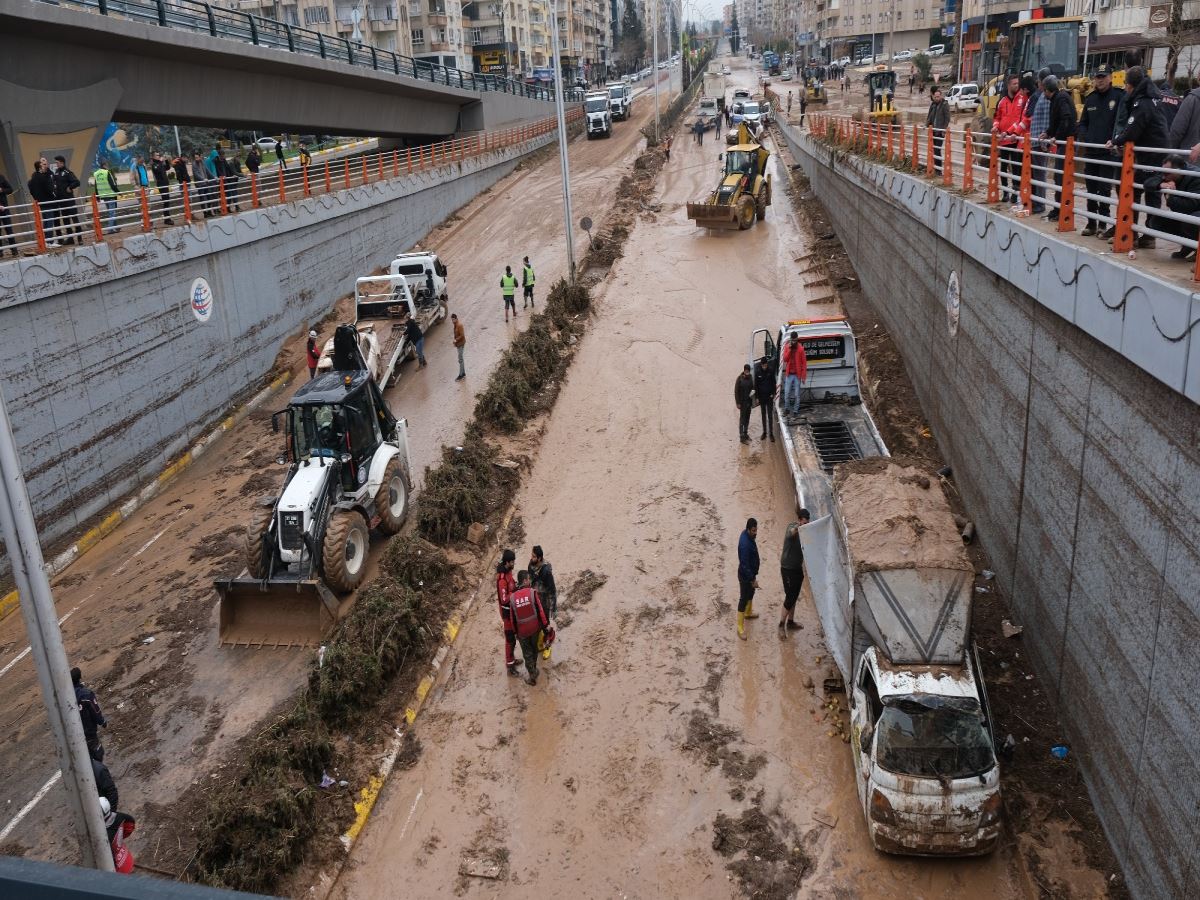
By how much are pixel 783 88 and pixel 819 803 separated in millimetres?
98791

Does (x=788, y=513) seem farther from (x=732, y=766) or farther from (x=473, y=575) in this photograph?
(x=732, y=766)

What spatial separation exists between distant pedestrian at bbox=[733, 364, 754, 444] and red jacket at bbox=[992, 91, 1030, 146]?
6043 millimetres

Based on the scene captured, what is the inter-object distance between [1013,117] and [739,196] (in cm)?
2046

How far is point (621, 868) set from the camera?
9320 mm

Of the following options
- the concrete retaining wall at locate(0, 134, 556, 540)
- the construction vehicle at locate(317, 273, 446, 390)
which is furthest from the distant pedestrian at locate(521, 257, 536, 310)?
the concrete retaining wall at locate(0, 134, 556, 540)

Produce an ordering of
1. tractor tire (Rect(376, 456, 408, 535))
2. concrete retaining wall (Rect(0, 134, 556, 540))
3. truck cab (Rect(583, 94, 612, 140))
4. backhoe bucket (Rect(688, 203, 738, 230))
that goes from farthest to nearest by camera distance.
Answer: truck cab (Rect(583, 94, 612, 140)) → backhoe bucket (Rect(688, 203, 738, 230)) → concrete retaining wall (Rect(0, 134, 556, 540)) → tractor tire (Rect(376, 456, 408, 535))

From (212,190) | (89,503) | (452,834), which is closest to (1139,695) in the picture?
(452,834)

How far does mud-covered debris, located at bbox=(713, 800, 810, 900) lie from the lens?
8.97 metres

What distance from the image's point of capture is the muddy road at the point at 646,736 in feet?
30.4

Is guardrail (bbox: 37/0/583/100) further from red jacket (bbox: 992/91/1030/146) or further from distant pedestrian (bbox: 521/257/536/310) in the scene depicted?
red jacket (bbox: 992/91/1030/146)

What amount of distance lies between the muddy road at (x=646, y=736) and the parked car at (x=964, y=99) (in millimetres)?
45556

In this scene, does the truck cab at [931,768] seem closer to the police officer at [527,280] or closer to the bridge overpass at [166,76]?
the police officer at [527,280]

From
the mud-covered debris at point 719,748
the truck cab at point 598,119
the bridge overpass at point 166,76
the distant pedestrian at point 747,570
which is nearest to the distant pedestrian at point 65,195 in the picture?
the bridge overpass at point 166,76

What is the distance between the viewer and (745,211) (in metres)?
36.6
